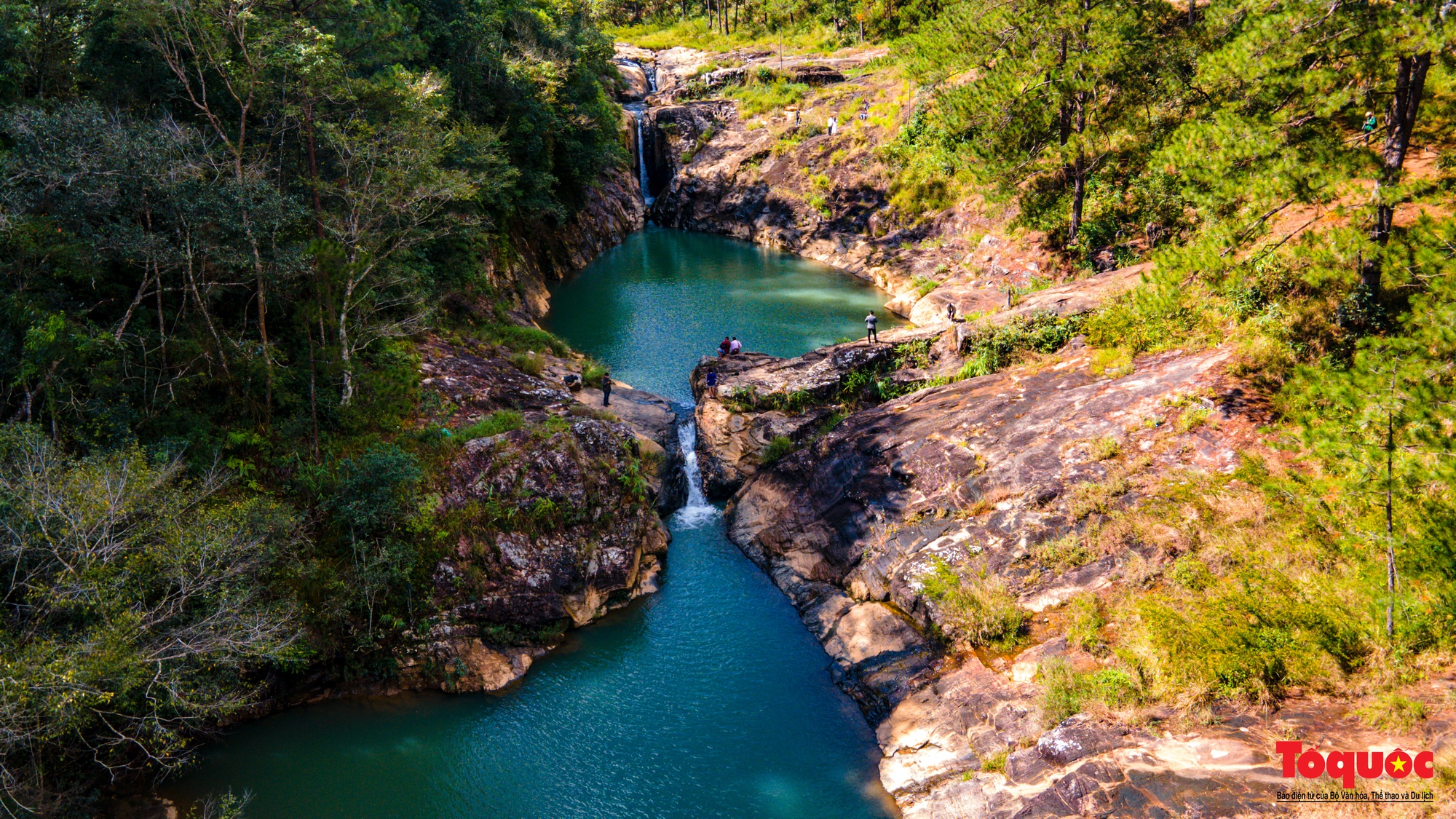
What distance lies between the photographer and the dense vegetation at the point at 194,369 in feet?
47.4

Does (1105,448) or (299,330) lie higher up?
(299,330)

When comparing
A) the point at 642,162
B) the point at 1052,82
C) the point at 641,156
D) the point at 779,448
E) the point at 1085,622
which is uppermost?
the point at 641,156

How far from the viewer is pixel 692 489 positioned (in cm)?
3073

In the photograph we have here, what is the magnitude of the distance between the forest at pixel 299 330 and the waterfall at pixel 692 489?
941 centimetres

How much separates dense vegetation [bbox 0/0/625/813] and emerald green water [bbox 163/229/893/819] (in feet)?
5.45

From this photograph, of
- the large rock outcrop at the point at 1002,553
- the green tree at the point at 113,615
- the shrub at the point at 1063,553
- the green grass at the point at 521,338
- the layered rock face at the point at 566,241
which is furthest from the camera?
the layered rock face at the point at 566,241

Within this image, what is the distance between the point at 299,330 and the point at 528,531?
29.4 ft

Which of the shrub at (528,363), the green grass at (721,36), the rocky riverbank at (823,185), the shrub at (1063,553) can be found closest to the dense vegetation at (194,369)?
the shrub at (528,363)

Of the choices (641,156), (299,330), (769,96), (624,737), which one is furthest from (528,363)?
(769,96)

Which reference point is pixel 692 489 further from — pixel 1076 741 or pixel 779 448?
pixel 1076 741

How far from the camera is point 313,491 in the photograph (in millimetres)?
20953

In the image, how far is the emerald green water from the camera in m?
17.7

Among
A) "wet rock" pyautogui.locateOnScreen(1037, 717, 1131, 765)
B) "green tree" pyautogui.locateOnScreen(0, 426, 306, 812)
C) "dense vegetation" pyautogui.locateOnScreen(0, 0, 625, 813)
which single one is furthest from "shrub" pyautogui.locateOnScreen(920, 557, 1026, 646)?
"green tree" pyautogui.locateOnScreen(0, 426, 306, 812)
